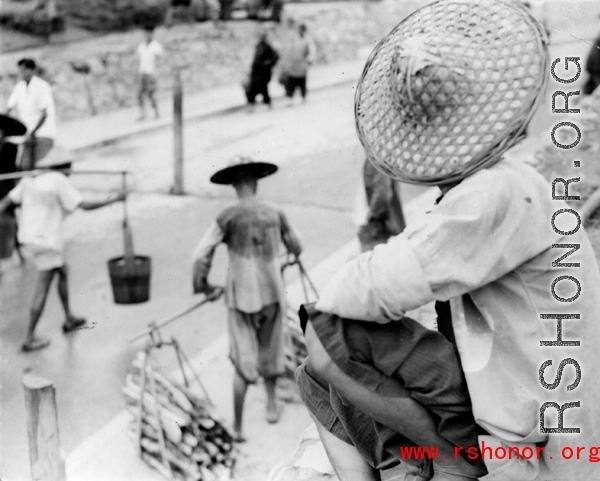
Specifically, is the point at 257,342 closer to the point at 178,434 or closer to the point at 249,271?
the point at 249,271

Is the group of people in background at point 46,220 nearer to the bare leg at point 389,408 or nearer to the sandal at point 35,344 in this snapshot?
the sandal at point 35,344

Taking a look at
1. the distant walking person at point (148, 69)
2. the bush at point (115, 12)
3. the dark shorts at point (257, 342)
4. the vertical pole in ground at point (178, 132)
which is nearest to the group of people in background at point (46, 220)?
the dark shorts at point (257, 342)

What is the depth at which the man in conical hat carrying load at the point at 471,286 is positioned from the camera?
1653 millimetres

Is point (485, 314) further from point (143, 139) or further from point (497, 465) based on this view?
point (143, 139)

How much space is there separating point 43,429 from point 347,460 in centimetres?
204

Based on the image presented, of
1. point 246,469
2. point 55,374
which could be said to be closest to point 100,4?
point 55,374

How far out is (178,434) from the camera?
15.0ft

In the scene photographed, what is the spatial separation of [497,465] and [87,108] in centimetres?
1388

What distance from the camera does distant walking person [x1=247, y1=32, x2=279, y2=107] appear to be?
48.7 feet

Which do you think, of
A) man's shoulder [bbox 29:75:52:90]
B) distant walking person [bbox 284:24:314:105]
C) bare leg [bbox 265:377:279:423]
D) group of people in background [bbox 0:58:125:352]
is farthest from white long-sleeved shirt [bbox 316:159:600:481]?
distant walking person [bbox 284:24:314:105]

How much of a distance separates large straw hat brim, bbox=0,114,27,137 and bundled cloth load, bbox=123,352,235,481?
10.4ft

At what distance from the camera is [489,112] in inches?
65.3

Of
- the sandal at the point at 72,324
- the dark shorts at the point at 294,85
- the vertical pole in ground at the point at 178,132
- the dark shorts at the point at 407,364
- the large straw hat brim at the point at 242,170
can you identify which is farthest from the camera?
the dark shorts at the point at 294,85

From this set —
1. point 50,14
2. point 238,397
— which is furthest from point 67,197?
point 50,14
